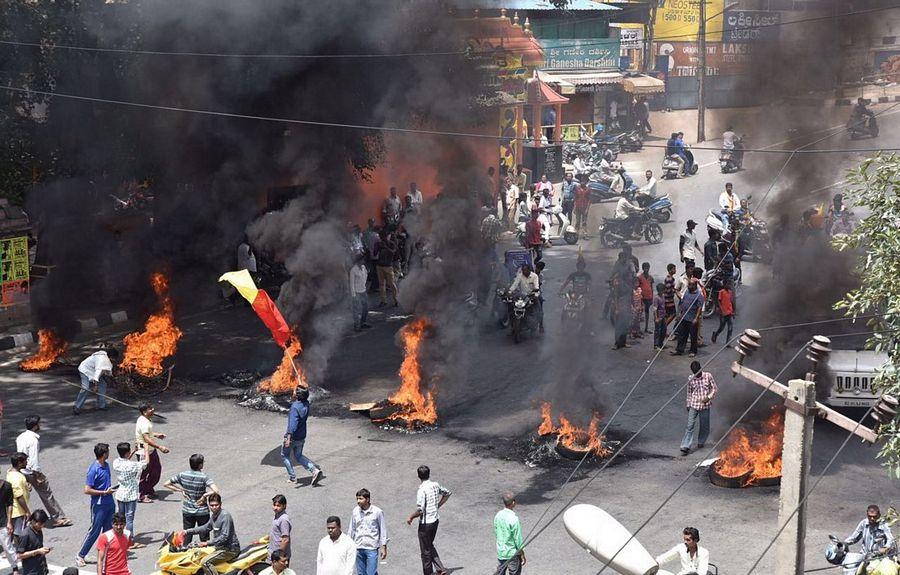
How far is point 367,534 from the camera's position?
1007cm

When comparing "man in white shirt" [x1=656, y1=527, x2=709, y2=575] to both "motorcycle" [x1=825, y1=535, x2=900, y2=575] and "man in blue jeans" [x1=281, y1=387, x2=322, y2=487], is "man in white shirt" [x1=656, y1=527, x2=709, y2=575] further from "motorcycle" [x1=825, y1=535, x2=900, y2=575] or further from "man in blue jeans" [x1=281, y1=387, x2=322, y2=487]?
"man in blue jeans" [x1=281, y1=387, x2=322, y2=487]

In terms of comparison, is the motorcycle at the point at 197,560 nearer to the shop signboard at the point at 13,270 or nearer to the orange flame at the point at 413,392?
the orange flame at the point at 413,392

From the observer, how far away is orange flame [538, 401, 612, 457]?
44.3 feet

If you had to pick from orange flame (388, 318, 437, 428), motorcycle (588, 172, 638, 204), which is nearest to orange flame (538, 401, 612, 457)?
orange flame (388, 318, 437, 428)

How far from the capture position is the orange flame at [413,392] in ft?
50.1

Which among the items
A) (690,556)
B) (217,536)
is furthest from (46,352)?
(690,556)

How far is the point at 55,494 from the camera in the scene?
1278 cm

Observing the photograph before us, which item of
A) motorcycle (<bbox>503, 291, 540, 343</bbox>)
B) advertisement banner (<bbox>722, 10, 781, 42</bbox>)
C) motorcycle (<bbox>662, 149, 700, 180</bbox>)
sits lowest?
motorcycle (<bbox>503, 291, 540, 343</bbox>)

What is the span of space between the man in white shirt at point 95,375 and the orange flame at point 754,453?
8344mm

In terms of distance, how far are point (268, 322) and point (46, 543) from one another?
516 centimetres

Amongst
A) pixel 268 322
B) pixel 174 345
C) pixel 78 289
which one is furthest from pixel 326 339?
pixel 78 289

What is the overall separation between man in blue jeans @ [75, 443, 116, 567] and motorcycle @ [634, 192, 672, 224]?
57.0 feet

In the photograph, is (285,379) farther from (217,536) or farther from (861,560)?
(861,560)

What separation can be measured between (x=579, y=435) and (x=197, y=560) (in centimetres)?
539
